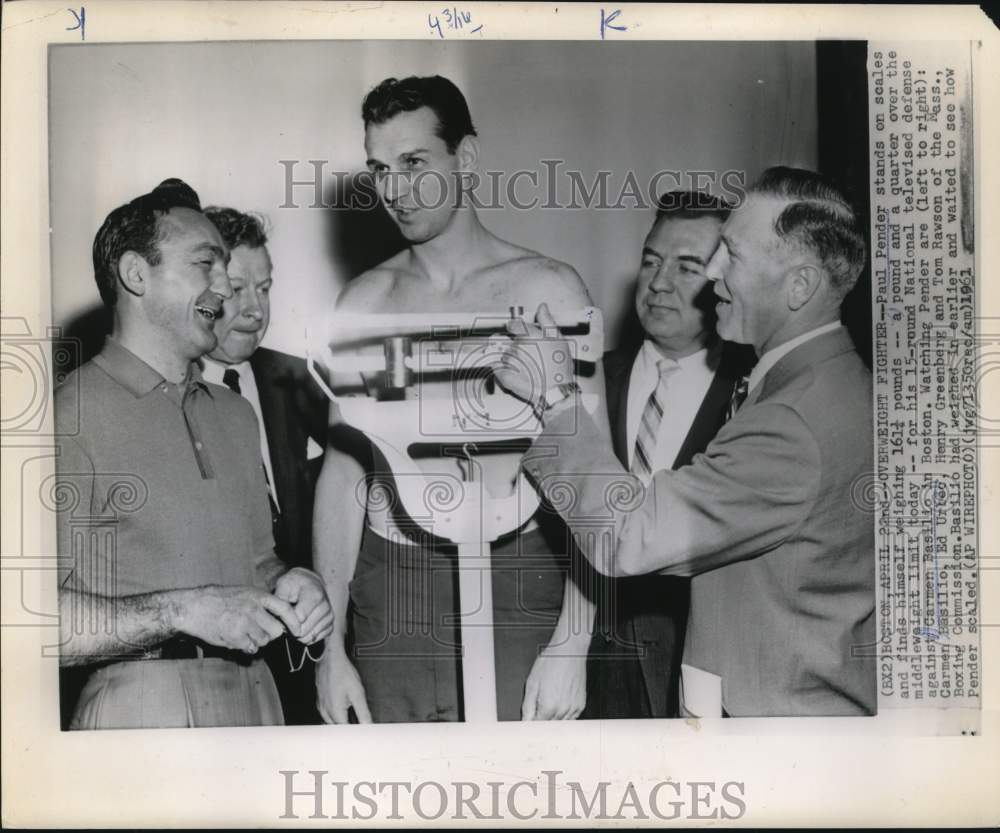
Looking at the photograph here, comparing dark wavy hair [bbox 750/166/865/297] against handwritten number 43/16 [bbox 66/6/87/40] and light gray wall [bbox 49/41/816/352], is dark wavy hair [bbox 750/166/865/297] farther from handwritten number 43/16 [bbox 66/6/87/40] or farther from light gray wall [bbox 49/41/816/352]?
handwritten number 43/16 [bbox 66/6/87/40]

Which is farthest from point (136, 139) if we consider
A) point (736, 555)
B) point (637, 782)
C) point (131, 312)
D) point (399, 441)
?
point (637, 782)

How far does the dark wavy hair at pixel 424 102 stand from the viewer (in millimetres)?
1960

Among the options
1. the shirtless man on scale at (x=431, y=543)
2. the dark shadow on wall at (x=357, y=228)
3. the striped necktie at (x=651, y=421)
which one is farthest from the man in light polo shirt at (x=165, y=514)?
the striped necktie at (x=651, y=421)

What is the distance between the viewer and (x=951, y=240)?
1.99 m

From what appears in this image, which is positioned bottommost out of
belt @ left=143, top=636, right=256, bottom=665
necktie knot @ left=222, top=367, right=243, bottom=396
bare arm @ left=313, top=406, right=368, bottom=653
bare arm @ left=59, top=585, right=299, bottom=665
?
belt @ left=143, top=636, right=256, bottom=665

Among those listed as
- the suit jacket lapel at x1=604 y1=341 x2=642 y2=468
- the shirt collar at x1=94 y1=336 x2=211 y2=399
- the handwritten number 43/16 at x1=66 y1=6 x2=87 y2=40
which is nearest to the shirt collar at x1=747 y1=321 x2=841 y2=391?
the suit jacket lapel at x1=604 y1=341 x2=642 y2=468

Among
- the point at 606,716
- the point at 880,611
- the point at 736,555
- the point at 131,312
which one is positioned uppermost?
the point at 131,312

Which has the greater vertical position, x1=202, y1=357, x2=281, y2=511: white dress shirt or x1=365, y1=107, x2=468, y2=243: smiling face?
x1=365, y1=107, x2=468, y2=243: smiling face

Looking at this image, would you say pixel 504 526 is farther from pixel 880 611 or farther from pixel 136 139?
pixel 136 139

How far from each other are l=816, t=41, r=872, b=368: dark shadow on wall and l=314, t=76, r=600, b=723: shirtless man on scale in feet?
1.72

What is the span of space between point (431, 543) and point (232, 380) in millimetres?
491

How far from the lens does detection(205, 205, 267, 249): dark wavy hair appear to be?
1.96m

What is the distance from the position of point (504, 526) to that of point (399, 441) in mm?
257

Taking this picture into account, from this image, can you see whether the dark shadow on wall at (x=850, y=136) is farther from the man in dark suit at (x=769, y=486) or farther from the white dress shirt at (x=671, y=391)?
the white dress shirt at (x=671, y=391)
